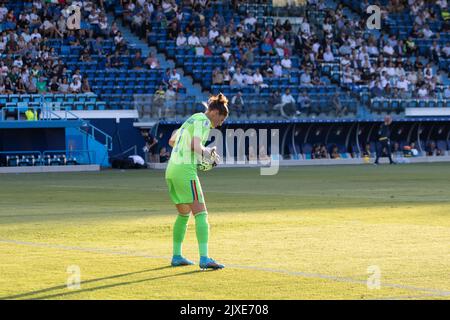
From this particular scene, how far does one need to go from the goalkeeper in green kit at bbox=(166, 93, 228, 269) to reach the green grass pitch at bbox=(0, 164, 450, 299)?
356 mm

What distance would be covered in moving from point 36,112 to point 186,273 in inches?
1286

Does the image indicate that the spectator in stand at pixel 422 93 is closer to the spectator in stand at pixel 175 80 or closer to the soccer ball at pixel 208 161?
the spectator in stand at pixel 175 80

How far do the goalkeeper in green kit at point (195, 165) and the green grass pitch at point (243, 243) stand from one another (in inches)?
14.0

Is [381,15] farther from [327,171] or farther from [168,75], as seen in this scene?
[327,171]

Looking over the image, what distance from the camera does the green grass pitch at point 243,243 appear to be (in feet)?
35.4

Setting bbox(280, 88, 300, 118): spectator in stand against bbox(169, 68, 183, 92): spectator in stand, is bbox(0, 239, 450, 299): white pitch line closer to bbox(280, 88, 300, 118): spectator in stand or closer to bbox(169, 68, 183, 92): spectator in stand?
bbox(169, 68, 183, 92): spectator in stand

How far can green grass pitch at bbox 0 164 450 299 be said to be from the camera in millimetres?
10789

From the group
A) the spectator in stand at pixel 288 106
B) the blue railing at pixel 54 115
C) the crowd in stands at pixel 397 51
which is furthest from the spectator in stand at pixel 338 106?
the blue railing at pixel 54 115

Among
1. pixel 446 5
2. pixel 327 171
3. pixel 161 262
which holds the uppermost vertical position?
pixel 446 5

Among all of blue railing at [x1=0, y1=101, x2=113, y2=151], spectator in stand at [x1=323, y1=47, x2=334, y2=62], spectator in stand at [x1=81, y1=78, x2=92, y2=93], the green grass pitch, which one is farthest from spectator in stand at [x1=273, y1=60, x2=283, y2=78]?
the green grass pitch

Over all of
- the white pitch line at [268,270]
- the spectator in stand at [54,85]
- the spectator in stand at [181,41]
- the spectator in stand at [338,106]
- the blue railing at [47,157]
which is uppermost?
the spectator in stand at [181,41]

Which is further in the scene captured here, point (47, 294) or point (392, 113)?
point (392, 113)

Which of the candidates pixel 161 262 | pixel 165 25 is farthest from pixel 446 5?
pixel 161 262
